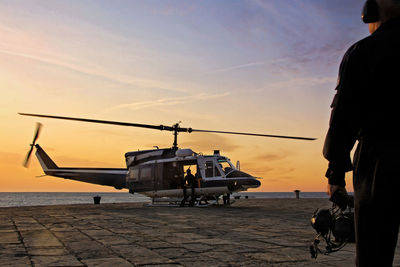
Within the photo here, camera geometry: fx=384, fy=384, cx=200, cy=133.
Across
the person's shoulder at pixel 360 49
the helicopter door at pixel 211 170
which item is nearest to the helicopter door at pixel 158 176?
the helicopter door at pixel 211 170

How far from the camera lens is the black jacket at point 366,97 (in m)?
1.72

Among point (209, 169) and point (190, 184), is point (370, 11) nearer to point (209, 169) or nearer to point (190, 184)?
point (209, 169)

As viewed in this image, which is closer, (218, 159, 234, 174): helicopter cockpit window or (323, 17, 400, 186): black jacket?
(323, 17, 400, 186): black jacket

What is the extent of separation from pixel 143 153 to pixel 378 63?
54.6 feet

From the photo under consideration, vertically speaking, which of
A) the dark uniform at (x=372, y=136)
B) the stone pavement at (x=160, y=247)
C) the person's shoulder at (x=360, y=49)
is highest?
the person's shoulder at (x=360, y=49)

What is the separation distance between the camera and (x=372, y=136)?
175 cm

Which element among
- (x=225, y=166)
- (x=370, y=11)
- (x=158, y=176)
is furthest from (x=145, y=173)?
(x=370, y=11)

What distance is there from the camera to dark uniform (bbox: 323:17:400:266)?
166 cm

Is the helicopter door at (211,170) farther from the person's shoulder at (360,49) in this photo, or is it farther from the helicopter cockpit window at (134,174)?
the person's shoulder at (360,49)

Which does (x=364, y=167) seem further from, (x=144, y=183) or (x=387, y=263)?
(x=144, y=183)

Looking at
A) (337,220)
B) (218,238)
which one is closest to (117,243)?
(218,238)

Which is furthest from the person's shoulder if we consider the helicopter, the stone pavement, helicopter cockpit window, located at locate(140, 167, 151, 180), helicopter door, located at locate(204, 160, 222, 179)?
helicopter cockpit window, located at locate(140, 167, 151, 180)

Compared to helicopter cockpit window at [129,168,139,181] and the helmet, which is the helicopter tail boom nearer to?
helicopter cockpit window at [129,168,139,181]

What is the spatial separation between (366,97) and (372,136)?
182 millimetres
